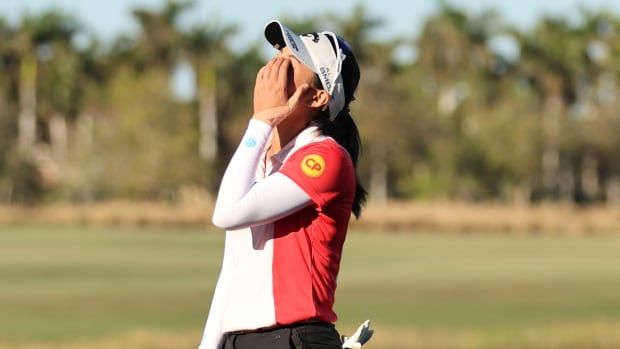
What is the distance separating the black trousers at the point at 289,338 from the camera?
141 inches

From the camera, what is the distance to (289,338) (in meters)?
3.58

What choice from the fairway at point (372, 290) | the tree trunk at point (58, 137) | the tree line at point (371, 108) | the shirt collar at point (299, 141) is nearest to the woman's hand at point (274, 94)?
the shirt collar at point (299, 141)

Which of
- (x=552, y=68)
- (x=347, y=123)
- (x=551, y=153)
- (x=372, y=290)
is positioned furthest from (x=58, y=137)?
(x=347, y=123)

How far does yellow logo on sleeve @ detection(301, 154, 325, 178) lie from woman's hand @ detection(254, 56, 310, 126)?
0.12 meters

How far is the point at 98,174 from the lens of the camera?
76000mm

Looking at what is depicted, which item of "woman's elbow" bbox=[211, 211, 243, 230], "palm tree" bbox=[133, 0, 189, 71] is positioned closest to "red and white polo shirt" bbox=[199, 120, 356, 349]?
→ "woman's elbow" bbox=[211, 211, 243, 230]

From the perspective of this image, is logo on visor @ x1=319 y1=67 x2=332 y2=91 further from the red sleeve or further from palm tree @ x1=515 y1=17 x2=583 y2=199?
palm tree @ x1=515 y1=17 x2=583 y2=199

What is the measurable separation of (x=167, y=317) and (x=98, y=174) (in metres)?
54.2

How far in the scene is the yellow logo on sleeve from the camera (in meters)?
3.60

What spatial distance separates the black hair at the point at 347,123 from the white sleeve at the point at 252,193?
0.19 m

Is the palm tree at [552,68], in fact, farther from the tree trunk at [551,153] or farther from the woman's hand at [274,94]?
the woman's hand at [274,94]

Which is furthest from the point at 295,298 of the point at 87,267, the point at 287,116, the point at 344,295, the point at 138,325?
the point at 87,267

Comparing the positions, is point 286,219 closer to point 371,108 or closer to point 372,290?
point 372,290

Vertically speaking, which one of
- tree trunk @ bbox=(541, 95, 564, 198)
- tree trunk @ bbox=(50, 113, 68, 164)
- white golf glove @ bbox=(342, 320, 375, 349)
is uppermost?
tree trunk @ bbox=(50, 113, 68, 164)
